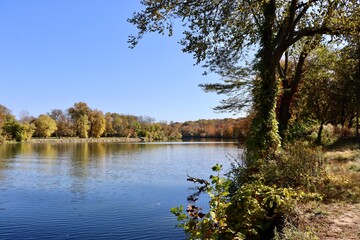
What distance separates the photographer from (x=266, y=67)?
1250cm

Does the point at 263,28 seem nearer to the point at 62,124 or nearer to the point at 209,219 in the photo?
the point at 209,219

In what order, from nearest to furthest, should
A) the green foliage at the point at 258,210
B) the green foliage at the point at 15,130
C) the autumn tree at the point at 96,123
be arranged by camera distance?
the green foliage at the point at 258,210 < the green foliage at the point at 15,130 < the autumn tree at the point at 96,123

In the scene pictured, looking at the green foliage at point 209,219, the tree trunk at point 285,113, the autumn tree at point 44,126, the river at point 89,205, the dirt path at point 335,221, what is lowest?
the river at point 89,205

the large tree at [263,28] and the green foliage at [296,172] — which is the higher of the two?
the large tree at [263,28]

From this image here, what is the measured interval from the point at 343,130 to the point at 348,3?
606 inches

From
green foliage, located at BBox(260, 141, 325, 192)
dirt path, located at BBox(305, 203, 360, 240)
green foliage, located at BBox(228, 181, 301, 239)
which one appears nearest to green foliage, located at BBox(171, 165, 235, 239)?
green foliage, located at BBox(228, 181, 301, 239)

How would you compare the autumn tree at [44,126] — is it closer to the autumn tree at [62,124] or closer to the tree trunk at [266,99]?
the autumn tree at [62,124]

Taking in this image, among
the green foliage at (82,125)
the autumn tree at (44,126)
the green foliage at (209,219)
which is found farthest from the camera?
the green foliage at (82,125)

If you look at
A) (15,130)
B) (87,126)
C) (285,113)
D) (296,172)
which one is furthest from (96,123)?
(296,172)

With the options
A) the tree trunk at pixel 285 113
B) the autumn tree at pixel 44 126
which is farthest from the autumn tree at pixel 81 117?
the tree trunk at pixel 285 113

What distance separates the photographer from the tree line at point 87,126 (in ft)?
241

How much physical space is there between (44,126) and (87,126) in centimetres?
1122

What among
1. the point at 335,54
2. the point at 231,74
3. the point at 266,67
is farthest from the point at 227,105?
the point at 266,67

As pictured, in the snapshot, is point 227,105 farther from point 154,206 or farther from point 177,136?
point 177,136
